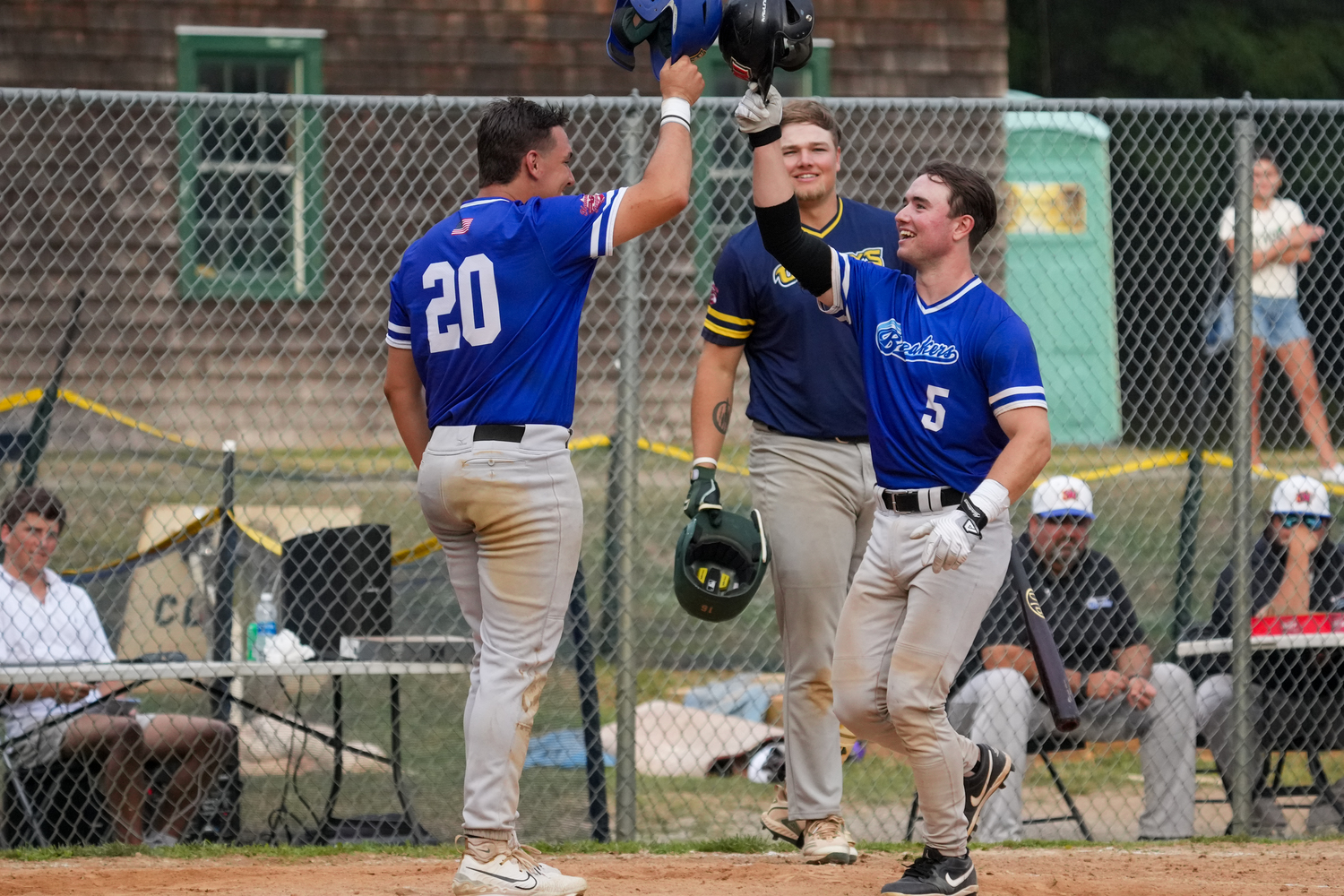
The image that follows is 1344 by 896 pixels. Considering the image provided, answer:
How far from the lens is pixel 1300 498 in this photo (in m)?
6.27

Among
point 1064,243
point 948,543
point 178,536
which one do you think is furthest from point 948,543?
point 1064,243

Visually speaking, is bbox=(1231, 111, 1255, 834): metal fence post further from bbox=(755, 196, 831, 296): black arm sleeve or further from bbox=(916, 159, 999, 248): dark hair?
bbox=(755, 196, 831, 296): black arm sleeve

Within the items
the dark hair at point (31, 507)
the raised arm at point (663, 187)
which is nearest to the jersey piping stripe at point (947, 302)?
the raised arm at point (663, 187)

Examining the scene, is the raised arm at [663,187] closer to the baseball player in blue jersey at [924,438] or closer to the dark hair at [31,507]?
the baseball player in blue jersey at [924,438]

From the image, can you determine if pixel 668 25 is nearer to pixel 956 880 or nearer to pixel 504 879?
pixel 504 879

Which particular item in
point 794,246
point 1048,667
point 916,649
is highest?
point 794,246

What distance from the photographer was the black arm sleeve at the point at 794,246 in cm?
431

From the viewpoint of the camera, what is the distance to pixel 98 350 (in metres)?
11.3

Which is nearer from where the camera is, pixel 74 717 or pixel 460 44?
pixel 74 717

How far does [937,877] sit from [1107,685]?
6.01ft

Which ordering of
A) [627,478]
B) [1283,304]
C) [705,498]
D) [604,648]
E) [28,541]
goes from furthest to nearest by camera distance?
[1283,304], [604,648], [28,541], [627,478], [705,498]

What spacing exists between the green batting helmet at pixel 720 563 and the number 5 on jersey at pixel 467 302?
1150 mm

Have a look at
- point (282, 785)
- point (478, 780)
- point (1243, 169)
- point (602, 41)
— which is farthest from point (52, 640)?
point (602, 41)

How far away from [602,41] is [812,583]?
28.1 feet
